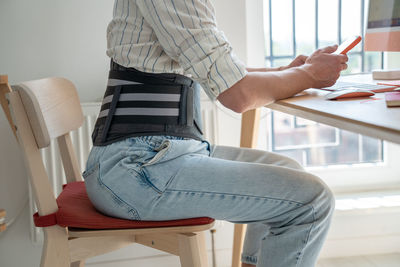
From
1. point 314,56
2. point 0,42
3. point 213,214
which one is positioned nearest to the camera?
point 213,214

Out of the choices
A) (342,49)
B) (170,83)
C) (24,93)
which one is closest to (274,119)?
(342,49)

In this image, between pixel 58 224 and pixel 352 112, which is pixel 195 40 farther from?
pixel 58 224

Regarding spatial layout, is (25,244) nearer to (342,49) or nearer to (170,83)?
(170,83)

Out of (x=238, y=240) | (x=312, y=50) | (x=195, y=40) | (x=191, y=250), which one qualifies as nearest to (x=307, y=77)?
(x=195, y=40)

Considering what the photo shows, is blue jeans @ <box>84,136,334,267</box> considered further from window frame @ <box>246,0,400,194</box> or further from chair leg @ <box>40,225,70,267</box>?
window frame @ <box>246,0,400,194</box>

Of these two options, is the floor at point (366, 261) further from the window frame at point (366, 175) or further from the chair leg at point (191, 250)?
the chair leg at point (191, 250)

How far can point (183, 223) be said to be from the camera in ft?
3.35

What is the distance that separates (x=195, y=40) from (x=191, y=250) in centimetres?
43

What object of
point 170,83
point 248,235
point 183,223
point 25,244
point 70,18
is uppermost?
point 70,18

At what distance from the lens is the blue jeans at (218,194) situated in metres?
0.98

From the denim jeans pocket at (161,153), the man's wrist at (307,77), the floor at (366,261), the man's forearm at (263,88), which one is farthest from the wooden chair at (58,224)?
the floor at (366,261)

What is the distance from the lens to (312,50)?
219 centimetres

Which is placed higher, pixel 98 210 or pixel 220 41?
pixel 220 41

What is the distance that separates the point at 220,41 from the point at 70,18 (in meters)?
0.94
